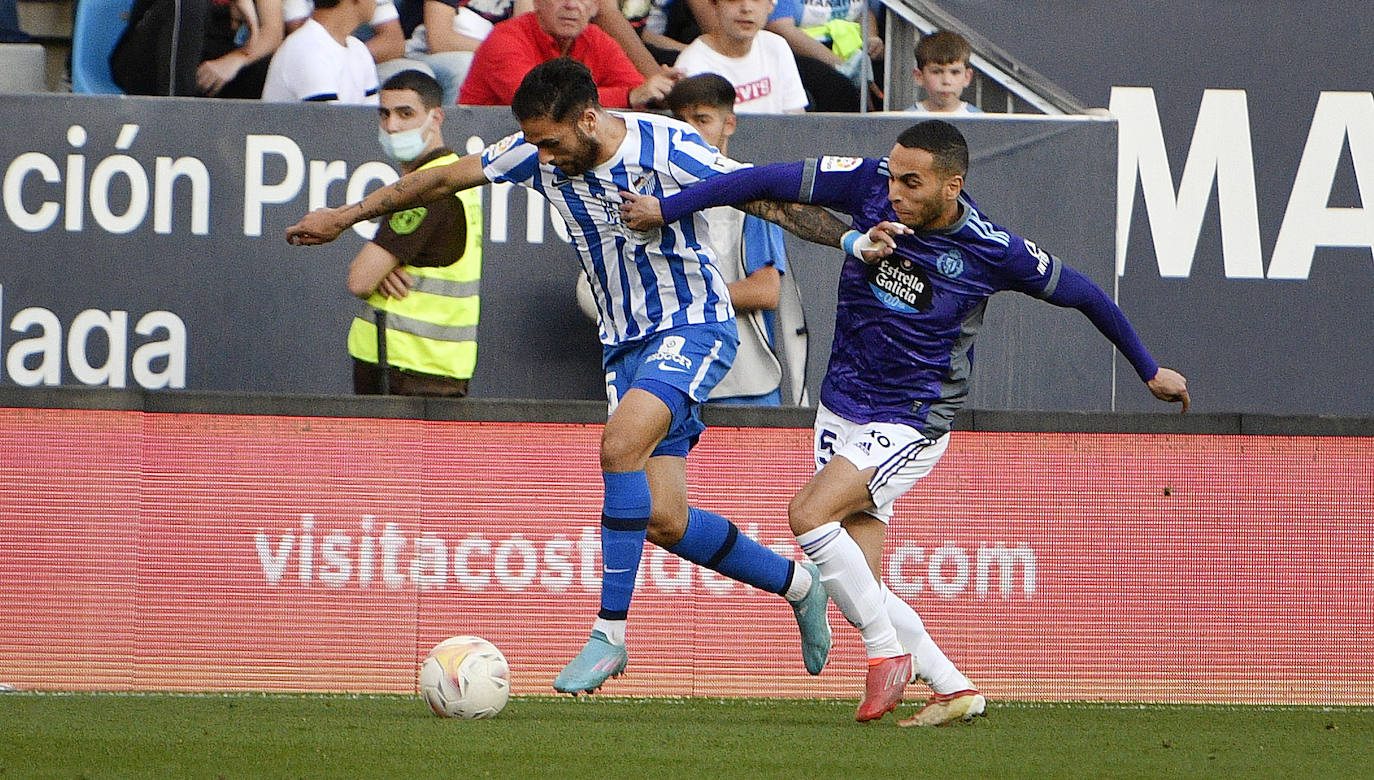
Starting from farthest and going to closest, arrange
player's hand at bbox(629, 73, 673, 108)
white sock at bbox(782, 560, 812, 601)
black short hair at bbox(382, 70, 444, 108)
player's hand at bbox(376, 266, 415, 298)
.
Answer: player's hand at bbox(629, 73, 673, 108), black short hair at bbox(382, 70, 444, 108), player's hand at bbox(376, 266, 415, 298), white sock at bbox(782, 560, 812, 601)

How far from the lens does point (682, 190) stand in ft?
18.7

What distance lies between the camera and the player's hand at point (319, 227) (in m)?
5.84

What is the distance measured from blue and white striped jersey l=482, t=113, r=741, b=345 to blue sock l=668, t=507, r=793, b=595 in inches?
26.4

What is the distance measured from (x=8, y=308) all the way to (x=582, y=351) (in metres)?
2.49

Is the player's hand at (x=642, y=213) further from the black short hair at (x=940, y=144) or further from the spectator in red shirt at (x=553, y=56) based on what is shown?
the spectator in red shirt at (x=553, y=56)

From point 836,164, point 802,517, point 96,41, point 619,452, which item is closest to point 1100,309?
point 836,164

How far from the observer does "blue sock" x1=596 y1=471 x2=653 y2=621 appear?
5.65 metres

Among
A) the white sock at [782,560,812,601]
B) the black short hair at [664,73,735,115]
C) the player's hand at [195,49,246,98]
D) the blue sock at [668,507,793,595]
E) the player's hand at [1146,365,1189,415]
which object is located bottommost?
the white sock at [782,560,812,601]

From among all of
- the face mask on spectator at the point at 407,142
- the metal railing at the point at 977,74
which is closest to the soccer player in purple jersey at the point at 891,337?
the face mask on spectator at the point at 407,142

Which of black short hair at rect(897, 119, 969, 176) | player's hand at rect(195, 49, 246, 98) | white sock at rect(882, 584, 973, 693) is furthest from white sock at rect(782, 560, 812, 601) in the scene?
player's hand at rect(195, 49, 246, 98)

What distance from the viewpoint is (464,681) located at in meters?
5.36

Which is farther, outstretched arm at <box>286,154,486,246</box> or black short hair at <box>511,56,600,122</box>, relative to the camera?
outstretched arm at <box>286,154,486,246</box>

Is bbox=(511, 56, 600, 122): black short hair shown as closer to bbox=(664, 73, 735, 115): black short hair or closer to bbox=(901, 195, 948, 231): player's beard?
bbox=(901, 195, 948, 231): player's beard

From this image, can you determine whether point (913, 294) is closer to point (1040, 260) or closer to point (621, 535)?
point (1040, 260)
